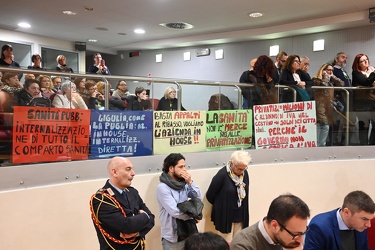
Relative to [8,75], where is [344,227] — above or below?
below

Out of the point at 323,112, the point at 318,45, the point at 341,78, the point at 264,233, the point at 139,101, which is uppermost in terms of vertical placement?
the point at 318,45

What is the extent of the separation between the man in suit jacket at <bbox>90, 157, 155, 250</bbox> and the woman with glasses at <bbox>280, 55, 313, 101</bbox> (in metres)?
3.70

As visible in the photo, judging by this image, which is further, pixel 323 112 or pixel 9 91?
pixel 323 112

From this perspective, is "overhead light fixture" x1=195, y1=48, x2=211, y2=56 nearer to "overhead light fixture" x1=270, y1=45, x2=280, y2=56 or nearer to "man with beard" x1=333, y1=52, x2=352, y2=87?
"overhead light fixture" x1=270, y1=45, x2=280, y2=56

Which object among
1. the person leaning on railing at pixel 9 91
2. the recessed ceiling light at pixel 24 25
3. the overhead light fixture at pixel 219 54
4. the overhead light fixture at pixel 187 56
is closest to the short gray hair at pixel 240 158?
the person leaning on railing at pixel 9 91

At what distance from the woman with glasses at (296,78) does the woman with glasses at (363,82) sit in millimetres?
839

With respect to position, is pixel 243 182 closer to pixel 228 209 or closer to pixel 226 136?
pixel 228 209

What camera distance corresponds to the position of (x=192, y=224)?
3.98 m

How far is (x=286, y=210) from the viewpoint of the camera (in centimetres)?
209

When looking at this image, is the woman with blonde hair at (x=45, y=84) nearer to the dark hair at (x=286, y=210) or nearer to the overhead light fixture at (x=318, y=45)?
the dark hair at (x=286, y=210)

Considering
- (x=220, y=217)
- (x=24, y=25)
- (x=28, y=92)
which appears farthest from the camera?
(x=24, y=25)

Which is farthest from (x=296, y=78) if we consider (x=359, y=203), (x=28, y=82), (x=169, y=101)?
(x=28, y=82)

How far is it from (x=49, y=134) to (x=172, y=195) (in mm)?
1401

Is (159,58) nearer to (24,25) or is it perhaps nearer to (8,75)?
(24,25)
